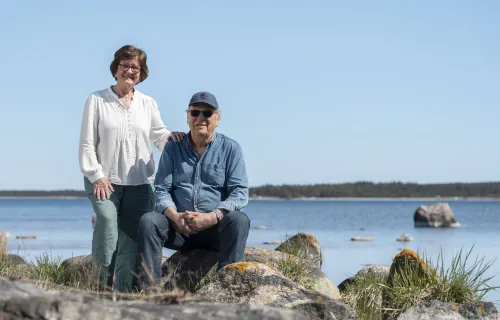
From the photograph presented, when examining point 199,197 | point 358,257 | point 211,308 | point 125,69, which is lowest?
point 358,257

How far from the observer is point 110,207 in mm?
6457

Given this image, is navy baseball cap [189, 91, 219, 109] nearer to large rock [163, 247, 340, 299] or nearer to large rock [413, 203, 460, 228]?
large rock [163, 247, 340, 299]

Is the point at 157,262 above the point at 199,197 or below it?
below

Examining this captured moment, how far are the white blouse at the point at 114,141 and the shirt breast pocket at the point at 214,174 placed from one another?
1.84 feet

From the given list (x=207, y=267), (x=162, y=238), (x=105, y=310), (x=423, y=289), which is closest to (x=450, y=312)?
(x=423, y=289)

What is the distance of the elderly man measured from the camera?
242 inches

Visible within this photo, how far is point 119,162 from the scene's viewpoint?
6.54 m

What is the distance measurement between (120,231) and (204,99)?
141cm

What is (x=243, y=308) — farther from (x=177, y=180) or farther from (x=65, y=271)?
(x=65, y=271)

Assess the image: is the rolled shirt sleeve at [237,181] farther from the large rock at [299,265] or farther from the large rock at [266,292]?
the large rock at [299,265]

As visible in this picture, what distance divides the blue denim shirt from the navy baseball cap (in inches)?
15.0

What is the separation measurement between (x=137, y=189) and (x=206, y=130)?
81 centimetres

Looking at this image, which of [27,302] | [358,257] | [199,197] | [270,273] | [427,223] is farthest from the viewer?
[427,223]

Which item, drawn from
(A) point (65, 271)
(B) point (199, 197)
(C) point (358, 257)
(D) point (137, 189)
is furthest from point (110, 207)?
(C) point (358, 257)
